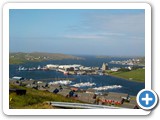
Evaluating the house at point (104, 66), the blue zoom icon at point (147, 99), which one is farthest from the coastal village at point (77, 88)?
the blue zoom icon at point (147, 99)

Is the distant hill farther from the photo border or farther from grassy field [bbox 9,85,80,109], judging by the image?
grassy field [bbox 9,85,80,109]

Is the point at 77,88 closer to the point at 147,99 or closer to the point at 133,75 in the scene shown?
the point at 133,75

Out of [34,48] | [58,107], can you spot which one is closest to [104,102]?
[58,107]

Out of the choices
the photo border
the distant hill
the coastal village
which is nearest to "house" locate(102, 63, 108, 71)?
the coastal village

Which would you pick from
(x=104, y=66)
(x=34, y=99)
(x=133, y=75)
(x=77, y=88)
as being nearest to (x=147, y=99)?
(x=133, y=75)
